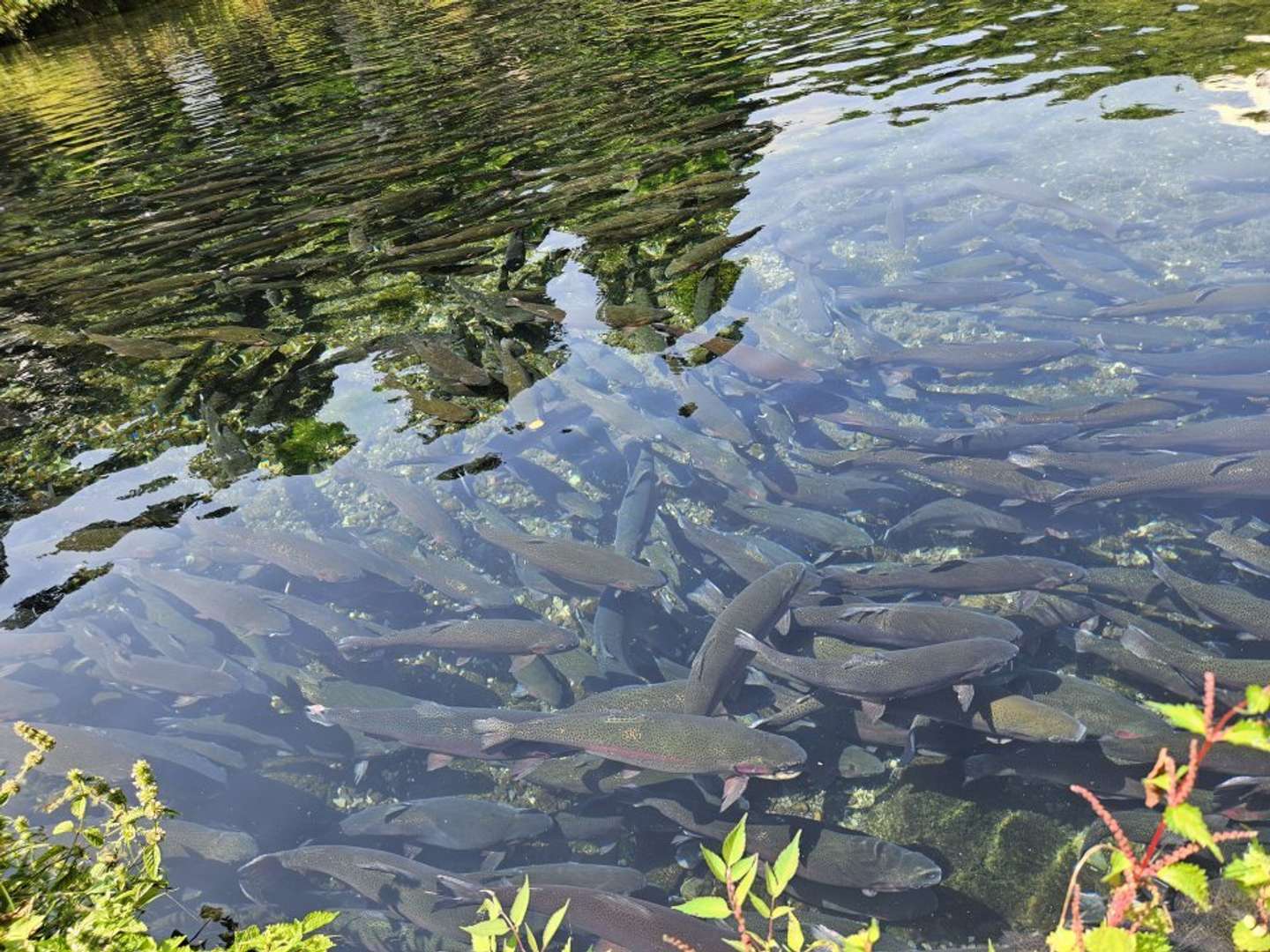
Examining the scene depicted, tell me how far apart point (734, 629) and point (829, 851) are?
1.15 metres

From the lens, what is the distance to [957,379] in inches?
249

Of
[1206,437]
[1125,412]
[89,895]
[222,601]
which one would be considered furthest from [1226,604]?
[222,601]

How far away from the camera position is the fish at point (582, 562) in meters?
4.86

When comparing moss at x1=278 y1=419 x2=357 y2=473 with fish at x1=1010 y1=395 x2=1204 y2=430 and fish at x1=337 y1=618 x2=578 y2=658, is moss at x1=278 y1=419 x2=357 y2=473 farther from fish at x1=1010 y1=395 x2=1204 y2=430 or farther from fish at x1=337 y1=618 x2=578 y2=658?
fish at x1=1010 y1=395 x2=1204 y2=430

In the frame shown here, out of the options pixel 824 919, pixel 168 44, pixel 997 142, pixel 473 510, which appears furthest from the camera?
pixel 168 44

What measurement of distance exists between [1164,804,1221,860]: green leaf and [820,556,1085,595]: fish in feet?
10.6

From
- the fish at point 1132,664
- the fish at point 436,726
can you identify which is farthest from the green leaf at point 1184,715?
the fish at point 436,726

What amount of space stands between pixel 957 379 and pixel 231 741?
5.22 metres

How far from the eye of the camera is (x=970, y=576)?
4.51 m

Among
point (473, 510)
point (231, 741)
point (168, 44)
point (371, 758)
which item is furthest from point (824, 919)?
point (168, 44)

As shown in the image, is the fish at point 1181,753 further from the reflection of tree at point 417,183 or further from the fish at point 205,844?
the reflection of tree at point 417,183

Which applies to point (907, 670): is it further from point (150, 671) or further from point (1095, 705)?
point (150, 671)

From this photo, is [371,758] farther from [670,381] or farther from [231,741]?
[670,381]

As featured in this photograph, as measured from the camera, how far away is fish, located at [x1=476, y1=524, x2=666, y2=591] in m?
4.86
